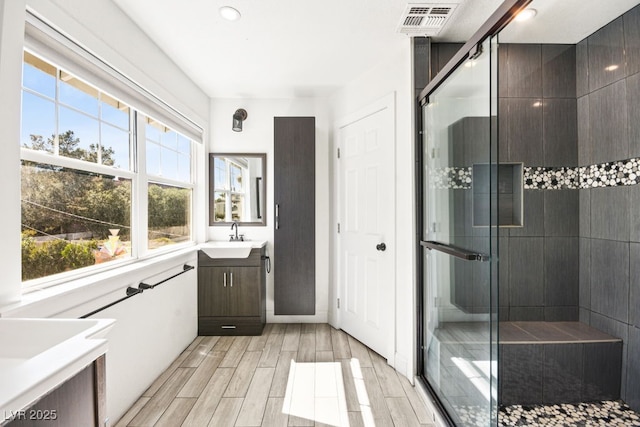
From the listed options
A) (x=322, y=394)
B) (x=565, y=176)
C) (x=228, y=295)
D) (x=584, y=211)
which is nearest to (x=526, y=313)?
(x=584, y=211)

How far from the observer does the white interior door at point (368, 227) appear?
2.59m

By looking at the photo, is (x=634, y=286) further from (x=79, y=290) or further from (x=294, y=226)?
(x=79, y=290)

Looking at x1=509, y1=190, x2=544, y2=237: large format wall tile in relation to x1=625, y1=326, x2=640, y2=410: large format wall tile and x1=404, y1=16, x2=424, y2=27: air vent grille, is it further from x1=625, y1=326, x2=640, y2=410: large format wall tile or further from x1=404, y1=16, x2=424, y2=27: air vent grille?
x1=404, y1=16, x2=424, y2=27: air vent grille

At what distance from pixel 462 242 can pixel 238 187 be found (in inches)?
102

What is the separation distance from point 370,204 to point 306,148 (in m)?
0.98

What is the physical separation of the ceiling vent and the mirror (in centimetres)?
198

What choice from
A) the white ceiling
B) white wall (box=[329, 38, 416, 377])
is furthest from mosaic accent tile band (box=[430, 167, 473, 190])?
the white ceiling

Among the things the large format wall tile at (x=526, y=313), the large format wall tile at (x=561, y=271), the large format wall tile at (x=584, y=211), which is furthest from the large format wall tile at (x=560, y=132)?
the large format wall tile at (x=526, y=313)

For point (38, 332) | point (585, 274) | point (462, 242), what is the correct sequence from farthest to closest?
point (585, 274) → point (462, 242) → point (38, 332)

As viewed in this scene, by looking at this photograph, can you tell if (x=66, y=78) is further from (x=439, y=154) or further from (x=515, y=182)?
(x=515, y=182)

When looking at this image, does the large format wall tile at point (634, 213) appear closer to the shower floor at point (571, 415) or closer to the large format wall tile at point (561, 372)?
the large format wall tile at point (561, 372)

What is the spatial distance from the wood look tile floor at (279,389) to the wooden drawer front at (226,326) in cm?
13

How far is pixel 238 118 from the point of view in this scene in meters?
3.39

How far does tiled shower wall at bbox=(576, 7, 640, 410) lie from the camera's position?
6.44 ft
